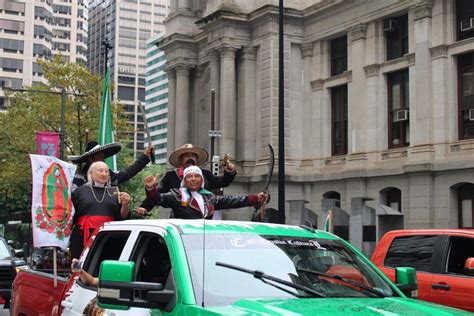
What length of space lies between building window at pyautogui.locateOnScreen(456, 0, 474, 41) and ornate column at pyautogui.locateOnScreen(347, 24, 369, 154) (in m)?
5.06

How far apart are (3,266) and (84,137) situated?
31.8m

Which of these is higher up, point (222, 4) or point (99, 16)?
point (99, 16)

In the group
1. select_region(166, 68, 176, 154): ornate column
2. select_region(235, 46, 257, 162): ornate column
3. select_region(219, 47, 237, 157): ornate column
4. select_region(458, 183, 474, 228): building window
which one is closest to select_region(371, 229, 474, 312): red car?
select_region(458, 183, 474, 228): building window

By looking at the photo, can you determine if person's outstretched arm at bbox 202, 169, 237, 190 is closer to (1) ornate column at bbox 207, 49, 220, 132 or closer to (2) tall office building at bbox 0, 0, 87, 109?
(1) ornate column at bbox 207, 49, 220, 132

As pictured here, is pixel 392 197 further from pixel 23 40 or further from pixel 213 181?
pixel 23 40

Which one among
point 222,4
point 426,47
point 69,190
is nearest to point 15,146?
point 222,4

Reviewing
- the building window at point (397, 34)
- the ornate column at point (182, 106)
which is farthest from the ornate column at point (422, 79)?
the ornate column at point (182, 106)

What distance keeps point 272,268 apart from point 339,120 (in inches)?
1233

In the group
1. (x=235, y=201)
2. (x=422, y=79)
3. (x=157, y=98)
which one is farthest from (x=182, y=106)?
(x=157, y=98)

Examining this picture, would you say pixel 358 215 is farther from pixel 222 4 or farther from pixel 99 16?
pixel 99 16

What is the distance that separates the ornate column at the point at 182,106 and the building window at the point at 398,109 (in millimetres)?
14398

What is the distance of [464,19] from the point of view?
28375 millimetres

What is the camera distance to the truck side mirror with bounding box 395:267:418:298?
510cm

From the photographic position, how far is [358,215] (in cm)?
2397
